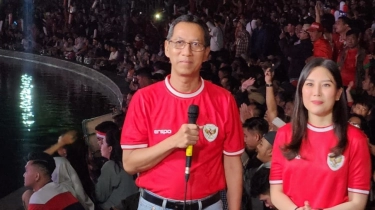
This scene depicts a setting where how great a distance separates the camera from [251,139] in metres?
5.33

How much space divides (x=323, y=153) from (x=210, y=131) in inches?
20.4

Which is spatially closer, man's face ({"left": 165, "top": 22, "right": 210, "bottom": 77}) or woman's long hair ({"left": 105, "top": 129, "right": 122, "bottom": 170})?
man's face ({"left": 165, "top": 22, "right": 210, "bottom": 77})

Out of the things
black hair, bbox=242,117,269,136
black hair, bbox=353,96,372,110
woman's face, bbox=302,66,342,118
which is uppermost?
woman's face, bbox=302,66,342,118

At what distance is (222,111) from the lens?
9.64 ft

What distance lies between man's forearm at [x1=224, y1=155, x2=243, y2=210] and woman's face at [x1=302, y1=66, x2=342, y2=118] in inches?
16.5

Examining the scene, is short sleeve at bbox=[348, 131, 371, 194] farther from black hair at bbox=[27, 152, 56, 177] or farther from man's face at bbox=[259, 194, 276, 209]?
black hair at bbox=[27, 152, 56, 177]

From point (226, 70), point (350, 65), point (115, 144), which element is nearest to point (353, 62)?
point (350, 65)

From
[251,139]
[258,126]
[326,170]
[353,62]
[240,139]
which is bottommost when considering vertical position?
[251,139]

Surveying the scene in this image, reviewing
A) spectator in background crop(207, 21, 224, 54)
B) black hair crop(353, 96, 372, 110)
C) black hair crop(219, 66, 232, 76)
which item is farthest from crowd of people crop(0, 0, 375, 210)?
spectator in background crop(207, 21, 224, 54)

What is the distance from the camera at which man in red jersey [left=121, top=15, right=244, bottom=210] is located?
2.85m

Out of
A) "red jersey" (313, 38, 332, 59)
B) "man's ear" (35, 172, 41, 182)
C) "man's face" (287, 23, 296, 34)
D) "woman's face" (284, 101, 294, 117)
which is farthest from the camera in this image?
"man's face" (287, 23, 296, 34)

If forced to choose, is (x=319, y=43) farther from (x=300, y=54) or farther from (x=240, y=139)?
(x=240, y=139)

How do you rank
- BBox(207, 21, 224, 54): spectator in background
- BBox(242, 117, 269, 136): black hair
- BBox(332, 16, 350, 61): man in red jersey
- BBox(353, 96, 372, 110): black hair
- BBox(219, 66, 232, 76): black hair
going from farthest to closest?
1. BBox(207, 21, 224, 54): spectator in background
2. BBox(219, 66, 232, 76): black hair
3. BBox(332, 16, 350, 61): man in red jersey
4. BBox(353, 96, 372, 110): black hair
5. BBox(242, 117, 269, 136): black hair

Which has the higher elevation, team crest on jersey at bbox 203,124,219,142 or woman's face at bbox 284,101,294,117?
team crest on jersey at bbox 203,124,219,142
